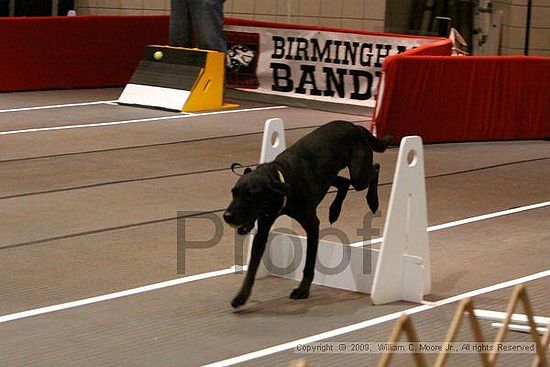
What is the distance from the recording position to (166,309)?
6.30 m

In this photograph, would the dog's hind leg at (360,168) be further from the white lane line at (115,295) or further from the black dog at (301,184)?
the white lane line at (115,295)

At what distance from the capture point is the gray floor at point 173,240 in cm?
577

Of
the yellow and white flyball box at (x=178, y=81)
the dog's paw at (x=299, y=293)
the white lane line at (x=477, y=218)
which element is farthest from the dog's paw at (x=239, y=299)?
the yellow and white flyball box at (x=178, y=81)

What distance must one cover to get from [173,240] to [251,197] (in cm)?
205

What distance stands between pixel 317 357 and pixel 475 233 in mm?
3203

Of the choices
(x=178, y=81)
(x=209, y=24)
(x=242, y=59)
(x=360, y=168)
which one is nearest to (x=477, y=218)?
(x=360, y=168)

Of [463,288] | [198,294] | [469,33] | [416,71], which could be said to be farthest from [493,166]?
[469,33]

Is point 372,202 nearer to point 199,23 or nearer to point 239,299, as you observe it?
point 239,299

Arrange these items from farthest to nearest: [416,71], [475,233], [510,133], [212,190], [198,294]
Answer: [510,133] < [416,71] < [212,190] < [475,233] < [198,294]

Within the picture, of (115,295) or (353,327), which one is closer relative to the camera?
(353,327)

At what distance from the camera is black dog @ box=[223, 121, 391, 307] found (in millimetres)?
5996

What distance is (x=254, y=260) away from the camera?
20.7 feet

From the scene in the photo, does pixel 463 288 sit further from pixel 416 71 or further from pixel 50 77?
pixel 50 77

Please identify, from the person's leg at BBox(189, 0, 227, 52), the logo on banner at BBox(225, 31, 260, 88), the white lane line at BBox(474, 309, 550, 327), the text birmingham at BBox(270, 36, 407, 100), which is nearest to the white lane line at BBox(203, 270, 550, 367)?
the white lane line at BBox(474, 309, 550, 327)
